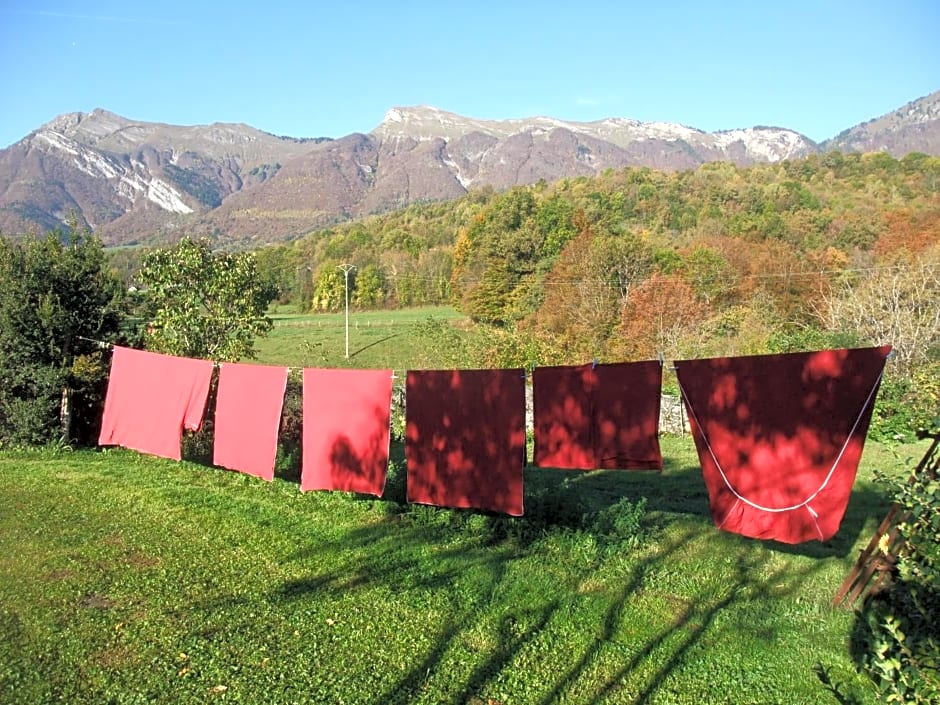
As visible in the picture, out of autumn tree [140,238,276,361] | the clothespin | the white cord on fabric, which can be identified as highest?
autumn tree [140,238,276,361]

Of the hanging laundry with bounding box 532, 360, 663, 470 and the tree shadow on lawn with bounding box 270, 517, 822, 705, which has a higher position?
the hanging laundry with bounding box 532, 360, 663, 470

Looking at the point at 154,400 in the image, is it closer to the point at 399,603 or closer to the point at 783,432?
the point at 399,603

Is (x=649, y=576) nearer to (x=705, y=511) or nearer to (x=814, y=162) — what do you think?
(x=705, y=511)

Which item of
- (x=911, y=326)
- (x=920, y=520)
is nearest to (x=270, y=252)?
(x=911, y=326)

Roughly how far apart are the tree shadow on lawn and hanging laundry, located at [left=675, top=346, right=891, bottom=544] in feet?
2.76

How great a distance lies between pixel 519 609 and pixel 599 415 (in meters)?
2.03

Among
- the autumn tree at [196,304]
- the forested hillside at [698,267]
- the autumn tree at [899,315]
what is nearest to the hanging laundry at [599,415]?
the forested hillside at [698,267]

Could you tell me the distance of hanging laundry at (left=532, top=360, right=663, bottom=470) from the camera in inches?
250

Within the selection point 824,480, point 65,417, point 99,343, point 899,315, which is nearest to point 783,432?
point 824,480

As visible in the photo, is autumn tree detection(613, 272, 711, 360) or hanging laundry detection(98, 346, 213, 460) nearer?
hanging laundry detection(98, 346, 213, 460)

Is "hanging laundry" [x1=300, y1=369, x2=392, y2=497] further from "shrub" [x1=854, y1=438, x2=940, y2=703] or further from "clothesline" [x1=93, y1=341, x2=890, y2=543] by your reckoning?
"shrub" [x1=854, y1=438, x2=940, y2=703]

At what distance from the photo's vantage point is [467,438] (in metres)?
6.77

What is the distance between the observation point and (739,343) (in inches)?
919

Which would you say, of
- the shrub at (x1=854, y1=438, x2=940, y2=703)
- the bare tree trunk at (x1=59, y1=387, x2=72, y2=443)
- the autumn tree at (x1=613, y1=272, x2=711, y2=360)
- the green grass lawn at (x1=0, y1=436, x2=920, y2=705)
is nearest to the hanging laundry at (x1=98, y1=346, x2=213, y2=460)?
the green grass lawn at (x1=0, y1=436, x2=920, y2=705)
